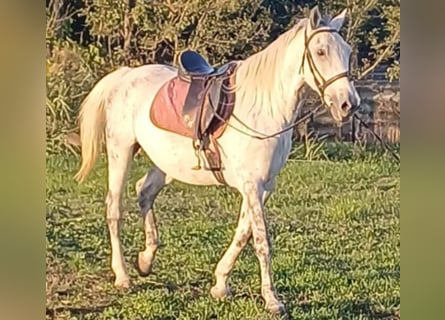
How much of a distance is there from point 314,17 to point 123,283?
0.82m

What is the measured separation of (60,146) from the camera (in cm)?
173

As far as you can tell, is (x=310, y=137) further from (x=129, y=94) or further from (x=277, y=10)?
(x=129, y=94)

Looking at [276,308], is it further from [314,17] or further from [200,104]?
[314,17]

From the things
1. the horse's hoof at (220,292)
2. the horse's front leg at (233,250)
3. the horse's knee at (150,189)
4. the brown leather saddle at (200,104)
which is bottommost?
the horse's hoof at (220,292)

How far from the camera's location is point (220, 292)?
5.77 feet

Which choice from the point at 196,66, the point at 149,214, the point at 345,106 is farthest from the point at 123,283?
the point at 345,106

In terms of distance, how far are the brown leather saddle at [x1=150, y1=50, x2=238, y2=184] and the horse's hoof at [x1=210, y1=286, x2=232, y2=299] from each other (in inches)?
10.7

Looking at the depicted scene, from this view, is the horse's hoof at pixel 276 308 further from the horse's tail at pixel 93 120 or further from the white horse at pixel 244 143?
the horse's tail at pixel 93 120

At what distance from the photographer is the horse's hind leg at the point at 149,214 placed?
175 centimetres

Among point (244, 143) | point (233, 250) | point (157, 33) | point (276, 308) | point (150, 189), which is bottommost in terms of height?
point (276, 308)

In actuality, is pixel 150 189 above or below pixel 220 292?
above

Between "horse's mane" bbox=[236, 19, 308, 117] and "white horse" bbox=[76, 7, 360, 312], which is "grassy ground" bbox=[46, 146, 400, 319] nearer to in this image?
"white horse" bbox=[76, 7, 360, 312]

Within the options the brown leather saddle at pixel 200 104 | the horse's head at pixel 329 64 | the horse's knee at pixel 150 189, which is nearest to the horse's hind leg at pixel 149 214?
the horse's knee at pixel 150 189
